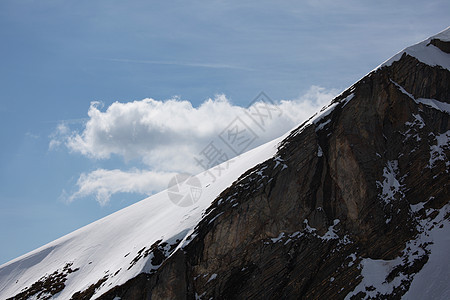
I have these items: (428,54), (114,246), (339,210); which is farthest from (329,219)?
(114,246)

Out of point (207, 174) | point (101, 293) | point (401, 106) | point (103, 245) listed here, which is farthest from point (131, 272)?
point (401, 106)

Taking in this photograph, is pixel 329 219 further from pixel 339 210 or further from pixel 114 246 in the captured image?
pixel 114 246

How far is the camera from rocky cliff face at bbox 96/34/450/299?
28109mm

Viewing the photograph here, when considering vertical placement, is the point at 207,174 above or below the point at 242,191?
above

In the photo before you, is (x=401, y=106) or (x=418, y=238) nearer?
(x=418, y=238)

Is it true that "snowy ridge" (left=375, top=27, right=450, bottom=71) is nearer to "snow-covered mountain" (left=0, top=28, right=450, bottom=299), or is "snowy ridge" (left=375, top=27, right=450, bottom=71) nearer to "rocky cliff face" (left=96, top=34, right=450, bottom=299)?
"snow-covered mountain" (left=0, top=28, right=450, bottom=299)

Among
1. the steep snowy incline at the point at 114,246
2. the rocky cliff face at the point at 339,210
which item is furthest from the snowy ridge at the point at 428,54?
the steep snowy incline at the point at 114,246

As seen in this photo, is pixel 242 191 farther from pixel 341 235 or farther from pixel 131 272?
pixel 131 272

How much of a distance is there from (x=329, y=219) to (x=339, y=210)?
1.07 meters

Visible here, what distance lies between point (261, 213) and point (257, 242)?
2161 mm

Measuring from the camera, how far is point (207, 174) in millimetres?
47188

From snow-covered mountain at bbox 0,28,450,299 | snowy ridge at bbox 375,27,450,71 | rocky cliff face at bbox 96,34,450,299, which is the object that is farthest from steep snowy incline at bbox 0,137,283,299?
snowy ridge at bbox 375,27,450,71

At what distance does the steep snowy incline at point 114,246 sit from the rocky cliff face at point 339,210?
88.9 inches

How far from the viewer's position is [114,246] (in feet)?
128
